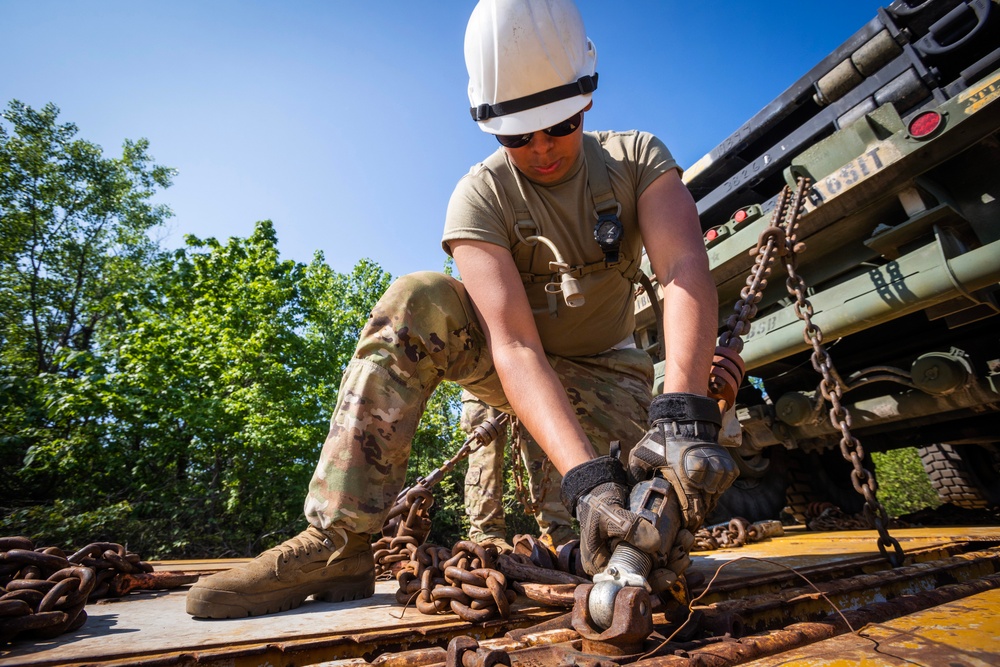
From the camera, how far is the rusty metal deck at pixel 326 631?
42.4 inches

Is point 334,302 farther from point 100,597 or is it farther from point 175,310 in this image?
point 100,597

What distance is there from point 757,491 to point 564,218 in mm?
4813

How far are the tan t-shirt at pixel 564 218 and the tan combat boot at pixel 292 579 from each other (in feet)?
3.88

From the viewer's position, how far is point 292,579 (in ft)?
5.74

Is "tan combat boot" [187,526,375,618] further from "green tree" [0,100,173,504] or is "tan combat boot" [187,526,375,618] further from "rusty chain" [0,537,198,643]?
"green tree" [0,100,173,504]

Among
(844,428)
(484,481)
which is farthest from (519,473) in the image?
(844,428)

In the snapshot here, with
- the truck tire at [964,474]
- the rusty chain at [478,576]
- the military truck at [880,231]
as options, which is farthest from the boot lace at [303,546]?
the truck tire at [964,474]

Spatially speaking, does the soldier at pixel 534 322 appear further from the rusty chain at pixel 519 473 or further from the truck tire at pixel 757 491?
the truck tire at pixel 757 491

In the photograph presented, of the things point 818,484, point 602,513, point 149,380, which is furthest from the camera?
point 149,380

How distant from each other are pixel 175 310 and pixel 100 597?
1690 cm

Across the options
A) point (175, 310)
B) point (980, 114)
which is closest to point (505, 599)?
point (980, 114)

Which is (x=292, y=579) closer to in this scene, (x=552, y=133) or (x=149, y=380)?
(x=552, y=133)

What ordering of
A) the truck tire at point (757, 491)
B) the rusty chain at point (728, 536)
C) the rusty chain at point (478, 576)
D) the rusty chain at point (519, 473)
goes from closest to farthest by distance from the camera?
the rusty chain at point (478, 576) → the rusty chain at point (519, 473) → the rusty chain at point (728, 536) → the truck tire at point (757, 491)

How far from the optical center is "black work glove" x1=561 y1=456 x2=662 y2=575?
119 cm
